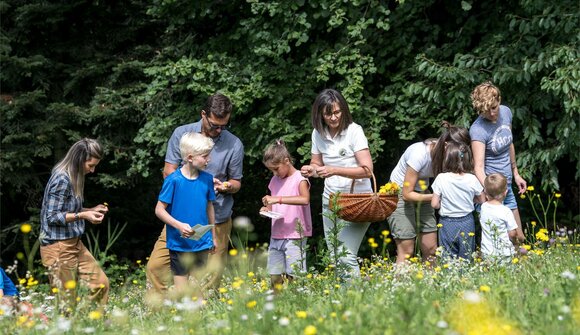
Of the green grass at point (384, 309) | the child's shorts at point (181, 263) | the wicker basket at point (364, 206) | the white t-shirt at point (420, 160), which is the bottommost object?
the child's shorts at point (181, 263)

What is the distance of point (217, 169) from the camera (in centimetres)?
677


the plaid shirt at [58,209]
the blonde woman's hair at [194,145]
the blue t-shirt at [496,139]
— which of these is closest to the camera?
the blonde woman's hair at [194,145]

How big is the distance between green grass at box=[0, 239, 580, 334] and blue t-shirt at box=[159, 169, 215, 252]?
3.56ft

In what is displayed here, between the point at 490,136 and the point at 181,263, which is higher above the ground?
the point at 490,136

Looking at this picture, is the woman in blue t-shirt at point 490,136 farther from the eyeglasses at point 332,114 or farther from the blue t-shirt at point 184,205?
the blue t-shirt at point 184,205

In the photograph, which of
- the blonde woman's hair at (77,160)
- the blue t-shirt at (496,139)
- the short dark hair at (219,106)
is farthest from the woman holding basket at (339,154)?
the blonde woman's hair at (77,160)

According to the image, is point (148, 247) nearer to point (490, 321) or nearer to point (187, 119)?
point (187, 119)

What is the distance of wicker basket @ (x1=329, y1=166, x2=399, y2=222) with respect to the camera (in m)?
6.00

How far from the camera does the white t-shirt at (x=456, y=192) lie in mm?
6422

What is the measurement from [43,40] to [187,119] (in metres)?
2.84

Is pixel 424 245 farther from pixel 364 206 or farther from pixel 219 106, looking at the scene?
pixel 219 106

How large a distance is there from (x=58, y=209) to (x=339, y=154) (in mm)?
2069

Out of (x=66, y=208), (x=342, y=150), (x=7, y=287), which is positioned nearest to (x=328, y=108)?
(x=342, y=150)

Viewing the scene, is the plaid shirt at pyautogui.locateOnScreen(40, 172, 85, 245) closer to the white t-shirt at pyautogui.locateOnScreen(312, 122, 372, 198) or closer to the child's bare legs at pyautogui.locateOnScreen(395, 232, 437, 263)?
the white t-shirt at pyautogui.locateOnScreen(312, 122, 372, 198)
